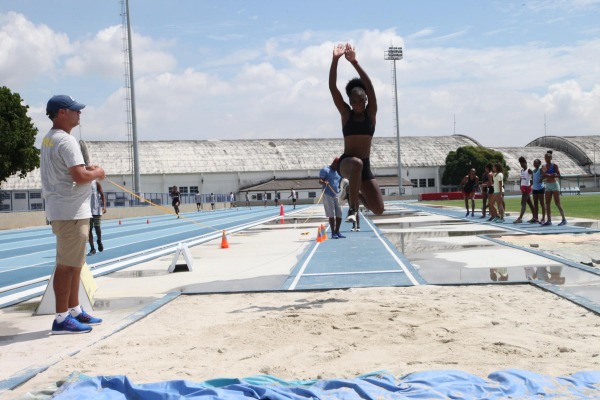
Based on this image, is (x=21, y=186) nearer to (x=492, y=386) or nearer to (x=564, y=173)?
(x=564, y=173)

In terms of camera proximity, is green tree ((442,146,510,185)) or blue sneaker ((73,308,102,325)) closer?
blue sneaker ((73,308,102,325))

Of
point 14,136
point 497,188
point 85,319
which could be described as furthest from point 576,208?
point 14,136

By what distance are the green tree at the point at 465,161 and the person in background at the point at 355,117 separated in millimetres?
81351

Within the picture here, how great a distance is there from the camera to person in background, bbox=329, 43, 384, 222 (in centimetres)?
736

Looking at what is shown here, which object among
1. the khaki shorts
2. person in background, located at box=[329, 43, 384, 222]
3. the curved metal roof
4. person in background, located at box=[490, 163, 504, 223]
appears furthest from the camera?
the curved metal roof

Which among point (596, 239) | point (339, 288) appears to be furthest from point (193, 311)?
point (596, 239)

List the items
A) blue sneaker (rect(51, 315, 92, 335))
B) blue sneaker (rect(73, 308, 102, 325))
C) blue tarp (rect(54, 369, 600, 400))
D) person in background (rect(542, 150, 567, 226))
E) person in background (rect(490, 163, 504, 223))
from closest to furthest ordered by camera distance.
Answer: blue tarp (rect(54, 369, 600, 400)) → blue sneaker (rect(51, 315, 92, 335)) → blue sneaker (rect(73, 308, 102, 325)) → person in background (rect(542, 150, 567, 226)) → person in background (rect(490, 163, 504, 223))

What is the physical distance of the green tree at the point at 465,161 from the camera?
8726 cm

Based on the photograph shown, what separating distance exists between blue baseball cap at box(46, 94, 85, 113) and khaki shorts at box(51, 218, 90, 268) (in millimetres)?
1067

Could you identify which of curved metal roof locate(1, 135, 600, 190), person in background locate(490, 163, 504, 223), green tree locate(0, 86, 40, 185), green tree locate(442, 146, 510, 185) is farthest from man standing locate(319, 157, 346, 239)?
curved metal roof locate(1, 135, 600, 190)

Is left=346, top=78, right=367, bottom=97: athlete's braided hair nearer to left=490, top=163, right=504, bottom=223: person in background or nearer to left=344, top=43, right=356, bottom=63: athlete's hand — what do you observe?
left=344, top=43, right=356, bottom=63: athlete's hand

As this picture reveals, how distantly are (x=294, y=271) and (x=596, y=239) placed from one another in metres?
6.93

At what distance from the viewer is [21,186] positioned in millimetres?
83562

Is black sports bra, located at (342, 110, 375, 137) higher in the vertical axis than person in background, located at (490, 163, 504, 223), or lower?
higher
